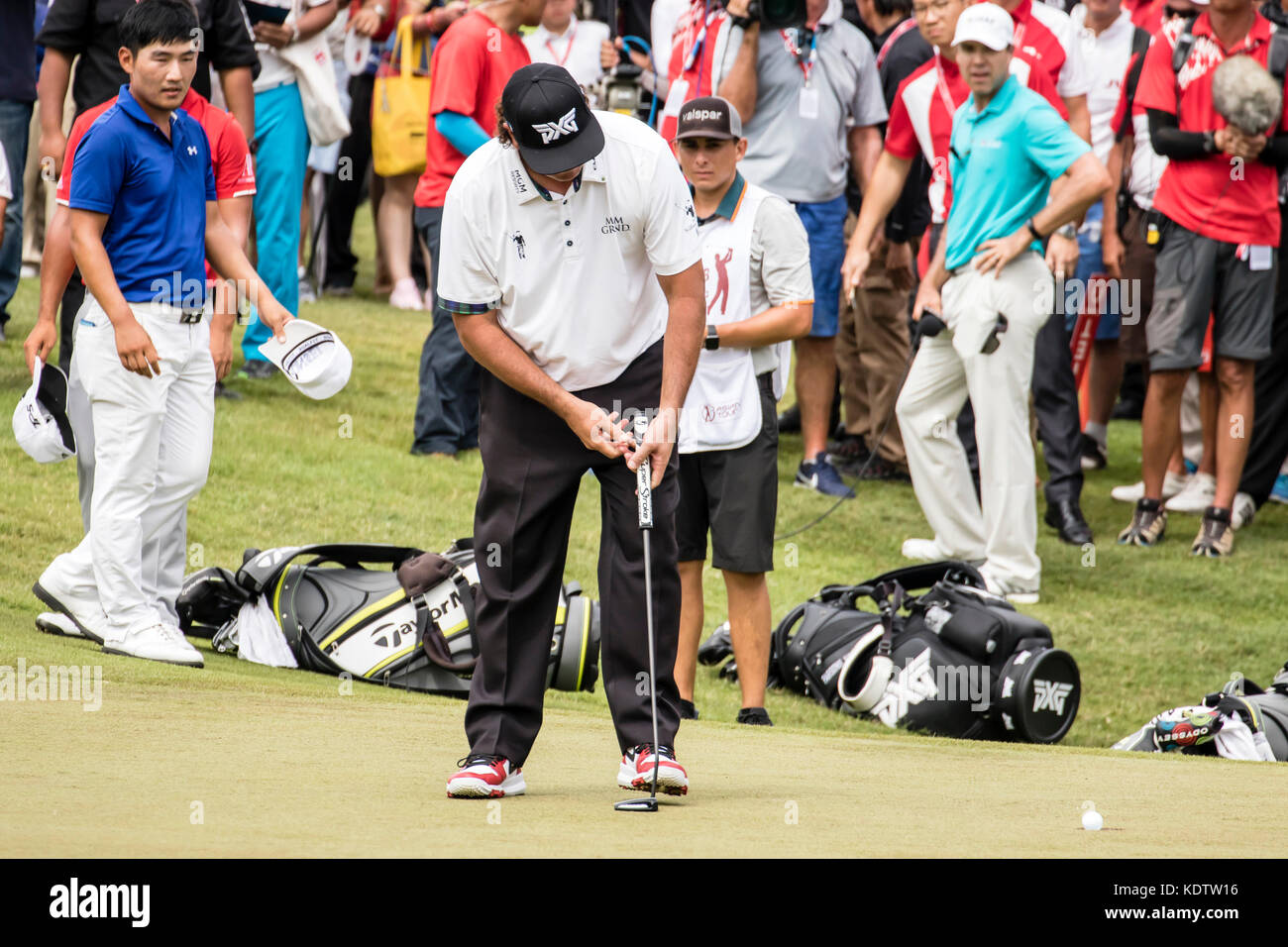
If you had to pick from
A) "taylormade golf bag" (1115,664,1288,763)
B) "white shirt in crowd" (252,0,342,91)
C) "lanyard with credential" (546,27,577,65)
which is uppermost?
"lanyard with credential" (546,27,577,65)

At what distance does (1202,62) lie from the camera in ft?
31.6


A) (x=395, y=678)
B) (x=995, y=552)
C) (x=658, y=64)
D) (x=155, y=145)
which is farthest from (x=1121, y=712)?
(x=658, y=64)

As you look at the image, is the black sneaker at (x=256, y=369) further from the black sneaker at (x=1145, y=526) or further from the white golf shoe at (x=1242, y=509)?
the white golf shoe at (x=1242, y=509)

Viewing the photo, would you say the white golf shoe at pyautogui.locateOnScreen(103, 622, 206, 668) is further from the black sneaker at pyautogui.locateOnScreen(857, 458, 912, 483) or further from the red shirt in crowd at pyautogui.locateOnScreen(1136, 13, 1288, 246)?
the red shirt in crowd at pyautogui.locateOnScreen(1136, 13, 1288, 246)

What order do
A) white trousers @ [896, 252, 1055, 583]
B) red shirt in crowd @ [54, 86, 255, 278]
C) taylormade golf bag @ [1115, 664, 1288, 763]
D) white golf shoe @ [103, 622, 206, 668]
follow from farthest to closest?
white trousers @ [896, 252, 1055, 583]
red shirt in crowd @ [54, 86, 255, 278]
white golf shoe @ [103, 622, 206, 668]
taylormade golf bag @ [1115, 664, 1288, 763]

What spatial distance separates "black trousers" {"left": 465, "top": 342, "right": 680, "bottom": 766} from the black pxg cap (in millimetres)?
655

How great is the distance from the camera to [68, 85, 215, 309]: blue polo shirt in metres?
6.26

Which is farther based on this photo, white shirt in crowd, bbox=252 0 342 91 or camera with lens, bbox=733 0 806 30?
white shirt in crowd, bbox=252 0 342 91

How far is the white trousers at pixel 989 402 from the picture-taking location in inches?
348

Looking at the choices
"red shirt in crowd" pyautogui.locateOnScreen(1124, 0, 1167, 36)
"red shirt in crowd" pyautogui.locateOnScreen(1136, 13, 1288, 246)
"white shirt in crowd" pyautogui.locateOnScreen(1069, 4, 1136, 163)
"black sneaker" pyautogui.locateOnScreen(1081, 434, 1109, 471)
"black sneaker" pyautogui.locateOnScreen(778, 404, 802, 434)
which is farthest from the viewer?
"black sneaker" pyautogui.locateOnScreen(778, 404, 802, 434)

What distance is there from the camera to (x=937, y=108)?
9.47 m

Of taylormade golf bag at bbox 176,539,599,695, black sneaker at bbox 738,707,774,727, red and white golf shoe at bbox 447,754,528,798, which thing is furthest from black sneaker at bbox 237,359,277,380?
red and white golf shoe at bbox 447,754,528,798

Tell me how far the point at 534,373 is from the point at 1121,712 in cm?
420

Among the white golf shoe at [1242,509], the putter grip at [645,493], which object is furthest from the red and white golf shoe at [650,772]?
the white golf shoe at [1242,509]
